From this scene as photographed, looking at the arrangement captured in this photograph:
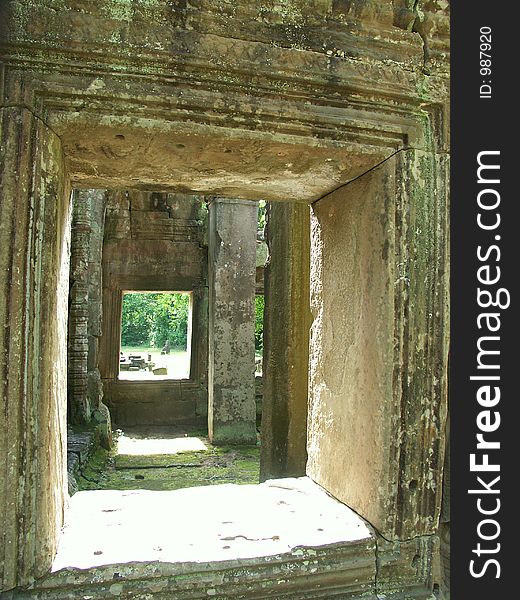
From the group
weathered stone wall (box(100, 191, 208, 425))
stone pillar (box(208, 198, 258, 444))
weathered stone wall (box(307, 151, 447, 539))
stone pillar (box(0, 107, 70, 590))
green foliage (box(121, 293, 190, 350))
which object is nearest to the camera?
stone pillar (box(0, 107, 70, 590))

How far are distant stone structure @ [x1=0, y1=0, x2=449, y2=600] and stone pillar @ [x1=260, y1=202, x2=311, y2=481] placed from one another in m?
2.24

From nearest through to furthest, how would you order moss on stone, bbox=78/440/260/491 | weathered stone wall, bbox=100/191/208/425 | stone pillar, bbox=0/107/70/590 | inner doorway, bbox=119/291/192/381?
1. stone pillar, bbox=0/107/70/590
2. moss on stone, bbox=78/440/260/491
3. weathered stone wall, bbox=100/191/208/425
4. inner doorway, bbox=119/291/192/381

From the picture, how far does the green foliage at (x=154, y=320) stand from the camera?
21528 mm

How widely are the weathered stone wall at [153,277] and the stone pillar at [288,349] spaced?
6773 mm

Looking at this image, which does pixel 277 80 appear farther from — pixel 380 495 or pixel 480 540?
pixel 480 540

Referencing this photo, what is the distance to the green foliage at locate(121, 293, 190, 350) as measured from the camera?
2153 cm

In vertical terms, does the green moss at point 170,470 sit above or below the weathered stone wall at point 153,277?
below

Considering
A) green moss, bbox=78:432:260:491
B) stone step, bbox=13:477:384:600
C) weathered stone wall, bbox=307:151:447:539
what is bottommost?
green moss, bbox=78:432:260:491

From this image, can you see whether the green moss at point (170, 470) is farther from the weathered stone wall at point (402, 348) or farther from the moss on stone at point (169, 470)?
the weathered stone wall at point (402, 348)

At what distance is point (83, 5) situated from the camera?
137 centimetres

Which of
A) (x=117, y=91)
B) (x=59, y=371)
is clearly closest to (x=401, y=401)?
(x=59, y=371)

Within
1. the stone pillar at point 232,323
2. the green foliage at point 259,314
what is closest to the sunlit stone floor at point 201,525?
the stone pillar at point 232,323

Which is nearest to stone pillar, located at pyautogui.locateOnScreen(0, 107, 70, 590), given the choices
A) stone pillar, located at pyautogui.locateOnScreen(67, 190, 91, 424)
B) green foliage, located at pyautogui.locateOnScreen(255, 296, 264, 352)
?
stone pillar, located at pyautogui.locateOnScreen(67, 190, 91, 424)

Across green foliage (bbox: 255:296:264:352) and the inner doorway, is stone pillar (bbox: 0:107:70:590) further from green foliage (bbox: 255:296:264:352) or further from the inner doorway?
the inner doorway
